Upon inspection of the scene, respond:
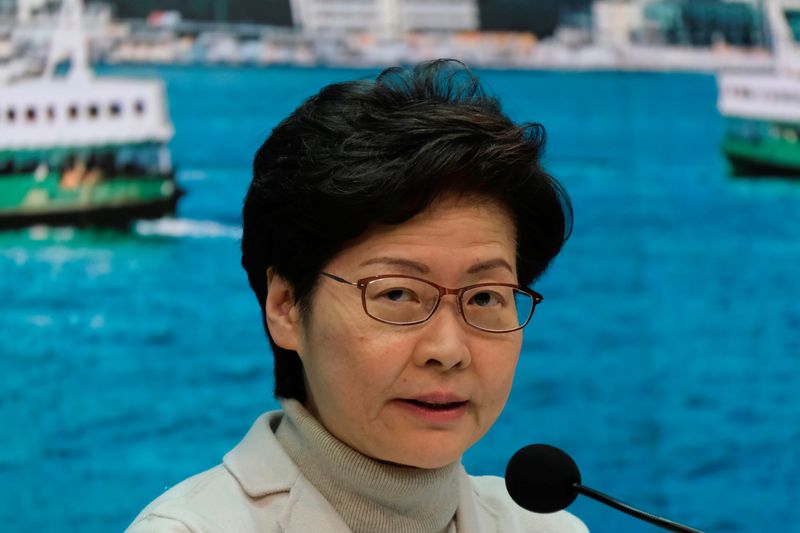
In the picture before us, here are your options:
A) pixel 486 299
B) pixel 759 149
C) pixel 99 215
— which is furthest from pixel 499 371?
pixel 759 149

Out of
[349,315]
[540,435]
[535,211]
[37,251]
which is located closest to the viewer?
[349,315]

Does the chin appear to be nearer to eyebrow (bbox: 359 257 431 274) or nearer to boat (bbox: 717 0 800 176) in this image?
eyebrow (bbox: 359 257 431 274)

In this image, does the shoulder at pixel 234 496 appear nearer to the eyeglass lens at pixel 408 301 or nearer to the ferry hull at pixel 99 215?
the eyeglass lens at pixel 408 301

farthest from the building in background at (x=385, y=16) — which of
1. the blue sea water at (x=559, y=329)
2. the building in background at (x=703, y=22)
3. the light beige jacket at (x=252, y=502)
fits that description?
the light beige jacket at (x=252, y=502)

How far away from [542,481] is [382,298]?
0.25m

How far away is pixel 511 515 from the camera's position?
133 centimetres

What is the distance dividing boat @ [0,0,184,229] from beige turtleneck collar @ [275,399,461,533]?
166cm

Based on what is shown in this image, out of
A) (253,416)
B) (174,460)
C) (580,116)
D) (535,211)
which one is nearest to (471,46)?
(580,116)

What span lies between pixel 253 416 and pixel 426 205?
1.77 m

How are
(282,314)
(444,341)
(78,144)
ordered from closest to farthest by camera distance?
(444,341) → (282,314) → (78,144)

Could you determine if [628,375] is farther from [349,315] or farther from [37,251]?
[349,315]

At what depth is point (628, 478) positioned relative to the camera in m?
3.07

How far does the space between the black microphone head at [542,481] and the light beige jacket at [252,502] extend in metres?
0.09

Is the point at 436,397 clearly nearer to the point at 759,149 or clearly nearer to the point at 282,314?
the point at 282,314
